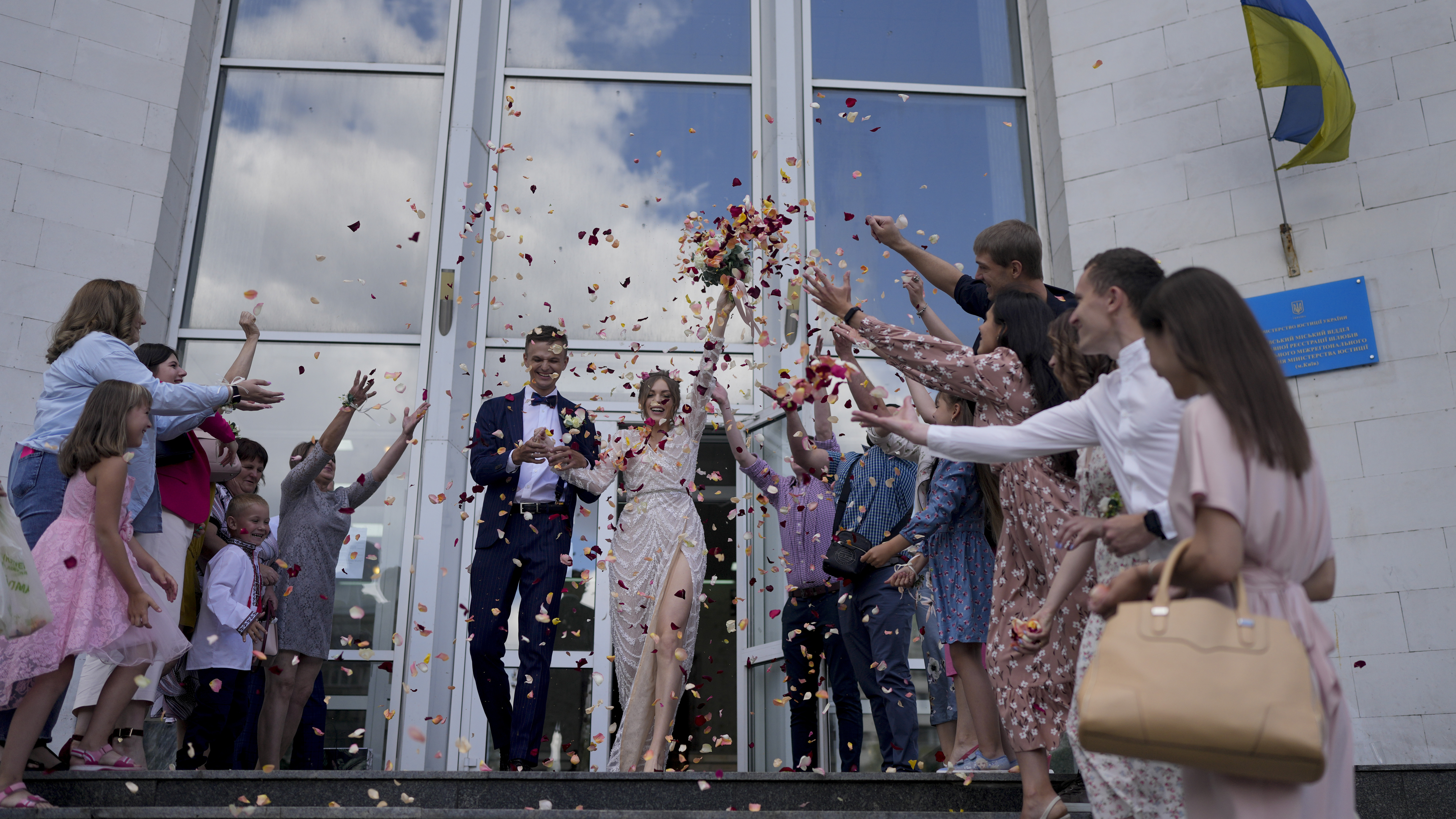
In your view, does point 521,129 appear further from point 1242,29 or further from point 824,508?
point 1242,29

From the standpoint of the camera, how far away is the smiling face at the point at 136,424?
141 inches

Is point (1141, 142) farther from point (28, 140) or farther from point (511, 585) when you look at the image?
point (28, 140)

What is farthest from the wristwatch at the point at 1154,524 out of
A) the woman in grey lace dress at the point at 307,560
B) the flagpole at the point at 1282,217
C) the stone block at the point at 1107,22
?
the stone block at the point at 1107,22

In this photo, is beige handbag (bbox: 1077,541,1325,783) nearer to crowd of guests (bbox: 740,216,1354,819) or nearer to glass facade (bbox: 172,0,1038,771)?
crowd of guests (bbox: 740,216,1354,819)

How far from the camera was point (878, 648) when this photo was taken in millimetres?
4523

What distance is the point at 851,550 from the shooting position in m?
4.60

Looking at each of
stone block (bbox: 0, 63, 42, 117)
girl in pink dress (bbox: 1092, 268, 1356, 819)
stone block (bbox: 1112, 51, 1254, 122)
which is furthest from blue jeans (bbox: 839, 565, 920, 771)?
stone block (bbox: 0, 63, 42, 117)

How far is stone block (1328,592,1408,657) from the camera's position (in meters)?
5.15

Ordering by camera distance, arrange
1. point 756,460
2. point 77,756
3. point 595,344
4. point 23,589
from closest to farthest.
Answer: point 23,589, point 77,756, point 756,460, point 595,344

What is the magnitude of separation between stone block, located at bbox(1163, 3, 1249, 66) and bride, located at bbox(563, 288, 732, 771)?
11.1ft

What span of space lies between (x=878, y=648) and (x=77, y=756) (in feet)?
9.32

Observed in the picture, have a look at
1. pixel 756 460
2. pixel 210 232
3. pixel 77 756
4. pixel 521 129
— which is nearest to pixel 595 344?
pixel 521 129

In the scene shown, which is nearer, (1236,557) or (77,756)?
(1236,557)

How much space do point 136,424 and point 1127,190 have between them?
5.10 m
